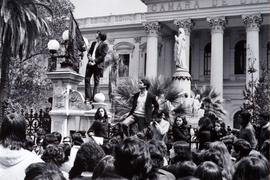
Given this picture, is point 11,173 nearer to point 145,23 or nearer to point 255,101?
point 255,101

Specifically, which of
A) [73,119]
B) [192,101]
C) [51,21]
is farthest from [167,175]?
[51,21]

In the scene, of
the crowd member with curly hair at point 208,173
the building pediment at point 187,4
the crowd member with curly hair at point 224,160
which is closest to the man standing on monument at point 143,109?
the crowd member with curly hair at point 224,160

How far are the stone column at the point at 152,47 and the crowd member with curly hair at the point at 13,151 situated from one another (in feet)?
111

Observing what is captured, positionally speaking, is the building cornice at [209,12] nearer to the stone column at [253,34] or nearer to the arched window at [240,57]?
the stone column at [253,34]

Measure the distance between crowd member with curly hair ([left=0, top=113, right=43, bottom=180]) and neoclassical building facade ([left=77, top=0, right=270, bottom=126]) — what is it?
29.5 m

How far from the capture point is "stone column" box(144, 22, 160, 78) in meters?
37.7

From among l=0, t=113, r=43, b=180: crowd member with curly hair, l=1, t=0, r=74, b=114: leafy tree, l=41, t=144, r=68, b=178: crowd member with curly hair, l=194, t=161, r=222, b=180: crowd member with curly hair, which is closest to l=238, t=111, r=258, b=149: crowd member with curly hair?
l=194, t=161, r=222, b=180: crowd member with curly hair

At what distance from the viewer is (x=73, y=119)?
10703 mm

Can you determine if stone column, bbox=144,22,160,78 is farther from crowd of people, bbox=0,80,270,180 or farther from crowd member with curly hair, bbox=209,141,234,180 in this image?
crowd member with curly hair, bbox=209,141,234,180

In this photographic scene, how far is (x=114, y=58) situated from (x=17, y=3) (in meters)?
19.2

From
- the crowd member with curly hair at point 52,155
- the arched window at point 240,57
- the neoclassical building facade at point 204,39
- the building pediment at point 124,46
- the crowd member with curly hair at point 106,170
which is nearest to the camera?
the crowd member with curly hair at point 106,170

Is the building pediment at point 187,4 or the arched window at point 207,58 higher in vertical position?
the building pediment at point 187,4

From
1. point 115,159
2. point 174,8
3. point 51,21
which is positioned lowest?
point 115,159

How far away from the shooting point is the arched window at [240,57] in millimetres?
39188
